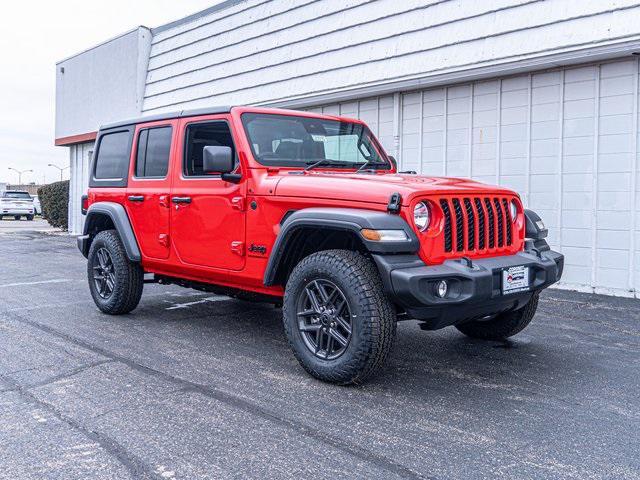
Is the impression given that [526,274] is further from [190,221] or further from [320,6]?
[320,6]

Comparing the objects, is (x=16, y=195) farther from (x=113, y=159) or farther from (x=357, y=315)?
(x=357, y=315)

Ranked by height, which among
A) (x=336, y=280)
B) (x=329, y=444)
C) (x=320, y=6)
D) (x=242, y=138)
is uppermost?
(x=320, y=6)

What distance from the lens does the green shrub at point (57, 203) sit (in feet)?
64.8

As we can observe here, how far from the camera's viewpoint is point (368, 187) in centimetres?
395

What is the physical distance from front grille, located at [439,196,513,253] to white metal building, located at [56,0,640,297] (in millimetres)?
3673

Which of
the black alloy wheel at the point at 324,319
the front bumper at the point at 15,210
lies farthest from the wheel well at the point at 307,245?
the front bumper at the point at 15,210

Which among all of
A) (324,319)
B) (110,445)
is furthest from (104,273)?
(110,445)

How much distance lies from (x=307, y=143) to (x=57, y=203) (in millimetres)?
16998

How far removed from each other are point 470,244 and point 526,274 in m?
0.44

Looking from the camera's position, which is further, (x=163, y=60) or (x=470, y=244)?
(x=163, y=60)

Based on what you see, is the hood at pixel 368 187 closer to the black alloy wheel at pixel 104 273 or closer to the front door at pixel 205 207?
the front door at pixel 205 207

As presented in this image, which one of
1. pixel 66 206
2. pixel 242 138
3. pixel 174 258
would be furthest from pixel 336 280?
pixel 66 206

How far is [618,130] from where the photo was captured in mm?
7316

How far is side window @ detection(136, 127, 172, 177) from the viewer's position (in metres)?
5.61
